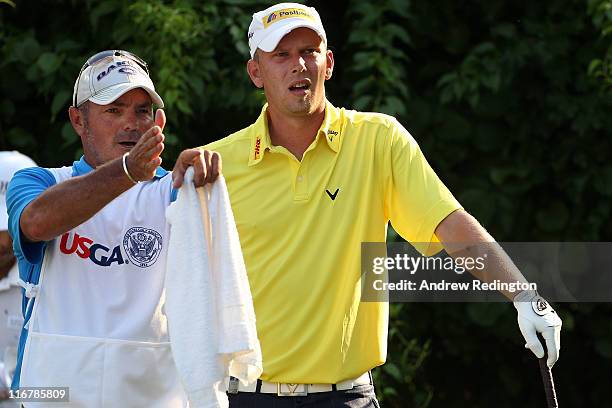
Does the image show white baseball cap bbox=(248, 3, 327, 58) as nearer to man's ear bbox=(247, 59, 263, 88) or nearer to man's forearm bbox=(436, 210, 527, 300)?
man's ear bbox=(247, 59, 263, 88)

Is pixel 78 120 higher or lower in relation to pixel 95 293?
higher

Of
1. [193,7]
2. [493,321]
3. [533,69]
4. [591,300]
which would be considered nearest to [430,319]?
[493,321]

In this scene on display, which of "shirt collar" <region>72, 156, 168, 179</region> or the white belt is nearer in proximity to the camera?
"shirt collar" <region>72, 156, 168, 179</region>

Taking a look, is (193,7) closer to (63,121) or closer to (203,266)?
(63,121)

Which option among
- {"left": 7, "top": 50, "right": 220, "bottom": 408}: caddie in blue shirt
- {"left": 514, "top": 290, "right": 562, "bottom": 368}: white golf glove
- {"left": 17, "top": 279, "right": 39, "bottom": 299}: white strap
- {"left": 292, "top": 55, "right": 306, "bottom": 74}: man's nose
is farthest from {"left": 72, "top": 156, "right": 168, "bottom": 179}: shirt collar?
{"left": 514, "top": 290, "right": 562, "bottom": 368}: white golf glove

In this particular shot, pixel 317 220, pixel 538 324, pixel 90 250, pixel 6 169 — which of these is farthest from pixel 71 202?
pixel 6 169

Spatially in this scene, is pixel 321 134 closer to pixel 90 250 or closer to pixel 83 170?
pixel 83 170

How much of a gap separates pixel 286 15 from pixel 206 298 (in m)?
1.27

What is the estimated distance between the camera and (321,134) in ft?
12.1

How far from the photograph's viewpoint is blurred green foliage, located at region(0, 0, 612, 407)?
19.1 ft

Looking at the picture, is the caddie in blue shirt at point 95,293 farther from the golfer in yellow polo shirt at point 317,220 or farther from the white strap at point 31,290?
the golfer in yellow polo shirt at point 317,220

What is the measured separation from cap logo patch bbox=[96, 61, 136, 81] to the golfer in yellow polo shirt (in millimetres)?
534

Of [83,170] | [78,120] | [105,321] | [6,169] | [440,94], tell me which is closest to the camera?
[105,321]

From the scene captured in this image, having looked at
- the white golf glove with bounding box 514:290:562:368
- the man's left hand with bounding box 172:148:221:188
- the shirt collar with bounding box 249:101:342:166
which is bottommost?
the white golf glove with bounding box 514:290:562:368
